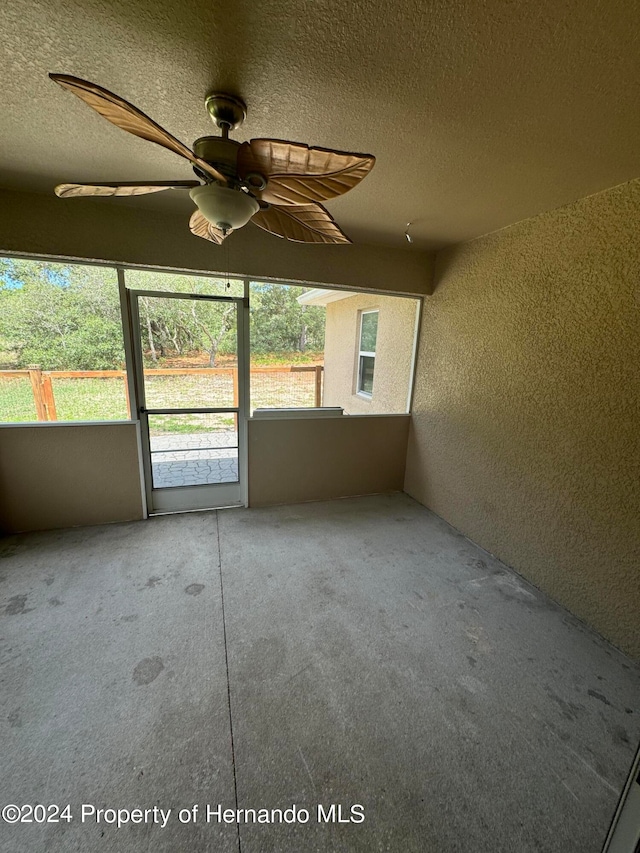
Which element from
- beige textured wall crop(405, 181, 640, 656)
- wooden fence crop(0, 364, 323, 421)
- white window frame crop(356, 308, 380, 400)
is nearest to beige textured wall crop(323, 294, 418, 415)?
white window frame crop(356, 308, 380, 400)

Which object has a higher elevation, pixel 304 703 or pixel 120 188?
pixel 120 188

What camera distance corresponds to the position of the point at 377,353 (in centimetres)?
390

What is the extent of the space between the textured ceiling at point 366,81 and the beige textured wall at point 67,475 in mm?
1711

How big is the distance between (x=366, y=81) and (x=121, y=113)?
816 mm

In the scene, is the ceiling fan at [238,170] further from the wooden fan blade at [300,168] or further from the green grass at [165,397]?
the green grass at [165,397]

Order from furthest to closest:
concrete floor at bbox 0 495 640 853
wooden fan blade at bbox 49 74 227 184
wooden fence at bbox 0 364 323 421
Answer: wooden fence at bbox 0 364 323 421 → concrete floor at bbox 0 495 640 853 → wooden fan blade at bbox 49 74 227 184

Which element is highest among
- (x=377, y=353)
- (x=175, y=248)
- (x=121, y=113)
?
(x=175, y=248)

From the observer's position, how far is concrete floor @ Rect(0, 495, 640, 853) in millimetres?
1141

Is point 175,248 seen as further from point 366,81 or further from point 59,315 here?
point 366,81

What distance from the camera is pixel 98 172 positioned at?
188cm

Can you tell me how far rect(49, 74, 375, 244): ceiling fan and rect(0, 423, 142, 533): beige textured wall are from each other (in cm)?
190

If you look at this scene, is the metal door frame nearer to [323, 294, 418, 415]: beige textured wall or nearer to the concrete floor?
the concrete floor

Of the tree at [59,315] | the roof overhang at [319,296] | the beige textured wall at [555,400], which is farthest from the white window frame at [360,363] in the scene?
the tree at [59,315]

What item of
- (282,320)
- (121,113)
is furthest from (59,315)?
(121,113)
